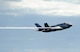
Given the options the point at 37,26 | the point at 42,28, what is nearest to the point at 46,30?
the point at 42,28

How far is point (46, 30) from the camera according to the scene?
55.4 m

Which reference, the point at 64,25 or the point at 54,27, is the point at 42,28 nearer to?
the point at 54,27

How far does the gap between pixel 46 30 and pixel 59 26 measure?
6.18 m

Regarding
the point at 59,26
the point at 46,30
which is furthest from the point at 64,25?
the point at 46,30

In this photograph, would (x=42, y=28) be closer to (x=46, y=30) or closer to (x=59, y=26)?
(x=46, y=30)

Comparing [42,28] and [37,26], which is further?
[37,26]

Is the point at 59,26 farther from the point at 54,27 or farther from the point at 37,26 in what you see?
the point at 37,26

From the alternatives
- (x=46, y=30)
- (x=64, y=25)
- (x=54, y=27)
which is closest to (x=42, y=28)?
(x=46, y=30)

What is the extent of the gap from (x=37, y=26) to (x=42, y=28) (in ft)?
14.0

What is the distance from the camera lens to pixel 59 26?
188 feet

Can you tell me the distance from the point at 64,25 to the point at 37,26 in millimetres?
11904

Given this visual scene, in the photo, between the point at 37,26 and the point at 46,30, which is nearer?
the point at 46,30

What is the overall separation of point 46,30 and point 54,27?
4.94m

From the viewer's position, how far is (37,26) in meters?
59.4
